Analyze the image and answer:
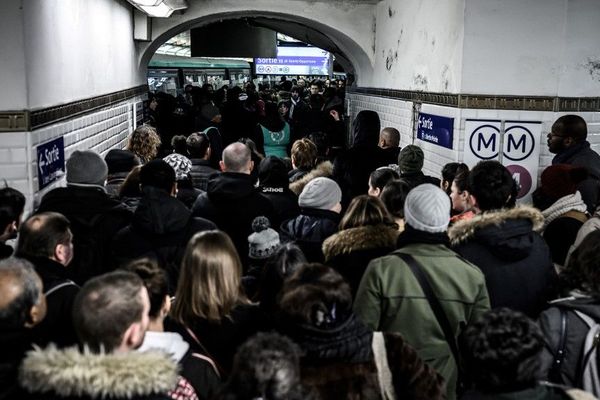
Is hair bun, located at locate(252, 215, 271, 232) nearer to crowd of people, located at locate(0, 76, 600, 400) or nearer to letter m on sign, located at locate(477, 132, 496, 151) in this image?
crowd of people, located at locate(0, 76, 600, 400)

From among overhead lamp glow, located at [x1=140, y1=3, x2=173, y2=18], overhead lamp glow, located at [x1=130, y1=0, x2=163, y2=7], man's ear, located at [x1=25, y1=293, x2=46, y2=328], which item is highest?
overhead lamp glow, located at [x1=140, y1=3, x2=173, y2=18]

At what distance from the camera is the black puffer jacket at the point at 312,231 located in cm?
371

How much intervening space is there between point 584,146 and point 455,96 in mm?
1324

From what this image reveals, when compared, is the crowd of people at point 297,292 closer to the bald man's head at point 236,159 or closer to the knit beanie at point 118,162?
the bald man's head at point 236,159

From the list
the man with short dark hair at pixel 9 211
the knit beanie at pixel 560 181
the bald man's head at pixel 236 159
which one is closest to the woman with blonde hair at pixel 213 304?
the man with short dark hair at pixel 9 211

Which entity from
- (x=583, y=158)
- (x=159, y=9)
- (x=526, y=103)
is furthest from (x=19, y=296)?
(x=159, y=9)

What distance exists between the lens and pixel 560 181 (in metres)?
4.09

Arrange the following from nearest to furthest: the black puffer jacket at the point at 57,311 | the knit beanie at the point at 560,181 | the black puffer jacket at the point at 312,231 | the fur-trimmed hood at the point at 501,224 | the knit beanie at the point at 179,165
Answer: the black puffer jacket at the point at 57,311
the fur-trimmed hood at the point at 501,224
the black puffer jacket at the point at 312,231
the knit beanie at the point at 560,181
the knit beanie at the point at 179,165

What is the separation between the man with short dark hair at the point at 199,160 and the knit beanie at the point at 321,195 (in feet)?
6.26

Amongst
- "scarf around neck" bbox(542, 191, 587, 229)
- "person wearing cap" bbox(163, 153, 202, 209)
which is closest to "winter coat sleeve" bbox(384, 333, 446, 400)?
"scarf around neck" bbox(542, 191, 587, 229)

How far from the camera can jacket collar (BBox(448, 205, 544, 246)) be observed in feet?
10.1

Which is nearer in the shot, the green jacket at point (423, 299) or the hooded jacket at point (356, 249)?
the green jacket at point (423, 299)

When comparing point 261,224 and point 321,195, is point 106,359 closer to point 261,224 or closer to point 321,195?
point 261,224

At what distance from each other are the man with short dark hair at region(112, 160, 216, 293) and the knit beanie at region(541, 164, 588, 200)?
2.15 m
